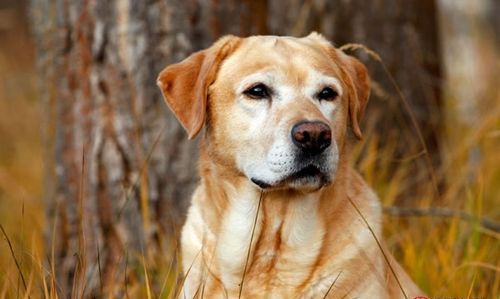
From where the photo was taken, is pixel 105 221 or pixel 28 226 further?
pixel 28 226

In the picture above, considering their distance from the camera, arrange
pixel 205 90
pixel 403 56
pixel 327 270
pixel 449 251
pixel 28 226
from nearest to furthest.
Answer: pixel 327 270 → pixel 205 90 → pixel 449 251 → pixel 28 226 → pixel 403 56

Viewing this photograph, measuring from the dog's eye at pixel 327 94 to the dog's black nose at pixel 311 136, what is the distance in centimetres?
37

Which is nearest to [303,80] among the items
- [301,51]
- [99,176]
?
[301,51]

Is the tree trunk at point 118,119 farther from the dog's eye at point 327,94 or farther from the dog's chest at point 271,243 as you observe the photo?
the dog's eye at point 327,94

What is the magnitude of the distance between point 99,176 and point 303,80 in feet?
5.16

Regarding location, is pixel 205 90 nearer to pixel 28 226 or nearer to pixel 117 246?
pixel 117 246

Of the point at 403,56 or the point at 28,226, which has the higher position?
the point at 403,56

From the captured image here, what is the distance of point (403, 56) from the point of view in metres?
5.96

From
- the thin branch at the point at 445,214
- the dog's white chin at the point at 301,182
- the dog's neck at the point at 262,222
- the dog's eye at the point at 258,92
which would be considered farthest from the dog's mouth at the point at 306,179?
the thin branch at the point at 445,214

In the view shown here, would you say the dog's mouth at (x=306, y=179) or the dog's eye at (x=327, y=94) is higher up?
the dog's eye at (x=327, y=94)

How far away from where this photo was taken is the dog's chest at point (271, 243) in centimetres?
360

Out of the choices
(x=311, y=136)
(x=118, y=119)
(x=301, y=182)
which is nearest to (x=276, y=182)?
(x=301, y=182)

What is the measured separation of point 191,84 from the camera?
3.79 m

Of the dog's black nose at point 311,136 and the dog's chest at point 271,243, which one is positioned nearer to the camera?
the dog's black nose at point 311,136
